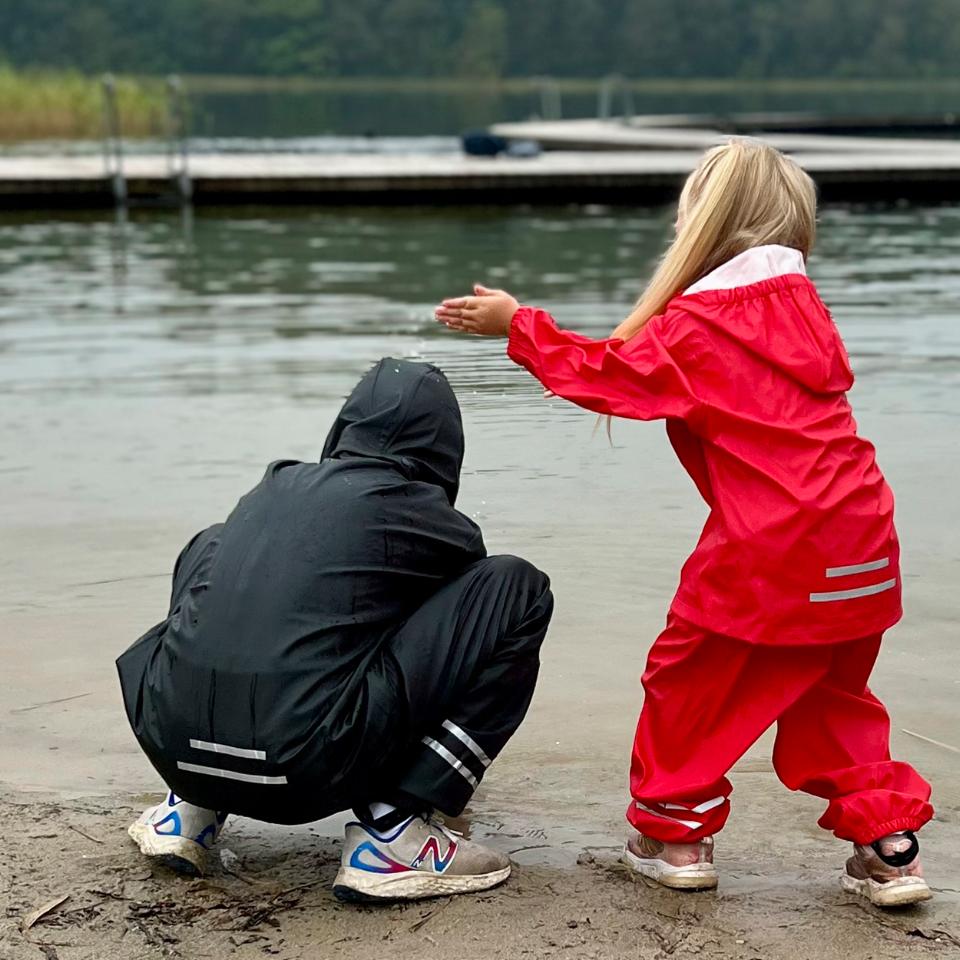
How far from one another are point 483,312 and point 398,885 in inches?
35.1

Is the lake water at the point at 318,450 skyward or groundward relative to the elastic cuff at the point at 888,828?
groundward

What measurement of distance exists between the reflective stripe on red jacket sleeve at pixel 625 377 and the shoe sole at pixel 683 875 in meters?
0.70

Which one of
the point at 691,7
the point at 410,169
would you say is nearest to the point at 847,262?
the point at 410,169

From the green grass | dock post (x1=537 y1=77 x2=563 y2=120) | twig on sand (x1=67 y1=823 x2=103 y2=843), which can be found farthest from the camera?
dock post (x1=537 y1=77 x2=563 y2=120)

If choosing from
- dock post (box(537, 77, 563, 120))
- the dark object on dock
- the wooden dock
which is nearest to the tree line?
dock post (box(537, 77, 563, 120))

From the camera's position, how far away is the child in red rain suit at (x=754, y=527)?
2.34 m

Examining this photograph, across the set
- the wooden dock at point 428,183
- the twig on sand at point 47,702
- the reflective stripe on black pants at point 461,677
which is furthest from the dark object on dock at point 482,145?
the reflective stripe on black pants at point 461,677

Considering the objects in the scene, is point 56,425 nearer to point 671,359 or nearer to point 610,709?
point 610,709

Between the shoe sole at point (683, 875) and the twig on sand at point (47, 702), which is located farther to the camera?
the twig on sand at point (47, 702)

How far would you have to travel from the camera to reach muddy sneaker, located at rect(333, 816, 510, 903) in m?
2.42

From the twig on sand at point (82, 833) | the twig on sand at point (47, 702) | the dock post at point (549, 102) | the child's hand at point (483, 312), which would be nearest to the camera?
the child's hand at point (483, 312)

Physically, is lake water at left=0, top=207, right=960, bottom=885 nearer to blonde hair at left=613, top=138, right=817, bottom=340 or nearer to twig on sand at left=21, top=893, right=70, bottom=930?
twig on sand at left=21, top=893, right=70, bottom=930

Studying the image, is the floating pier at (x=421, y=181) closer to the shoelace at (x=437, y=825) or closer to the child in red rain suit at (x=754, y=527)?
the child in red rain suit at (x=754, y=527)

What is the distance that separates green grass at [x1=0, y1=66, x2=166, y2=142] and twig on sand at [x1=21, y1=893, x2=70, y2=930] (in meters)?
26.9
